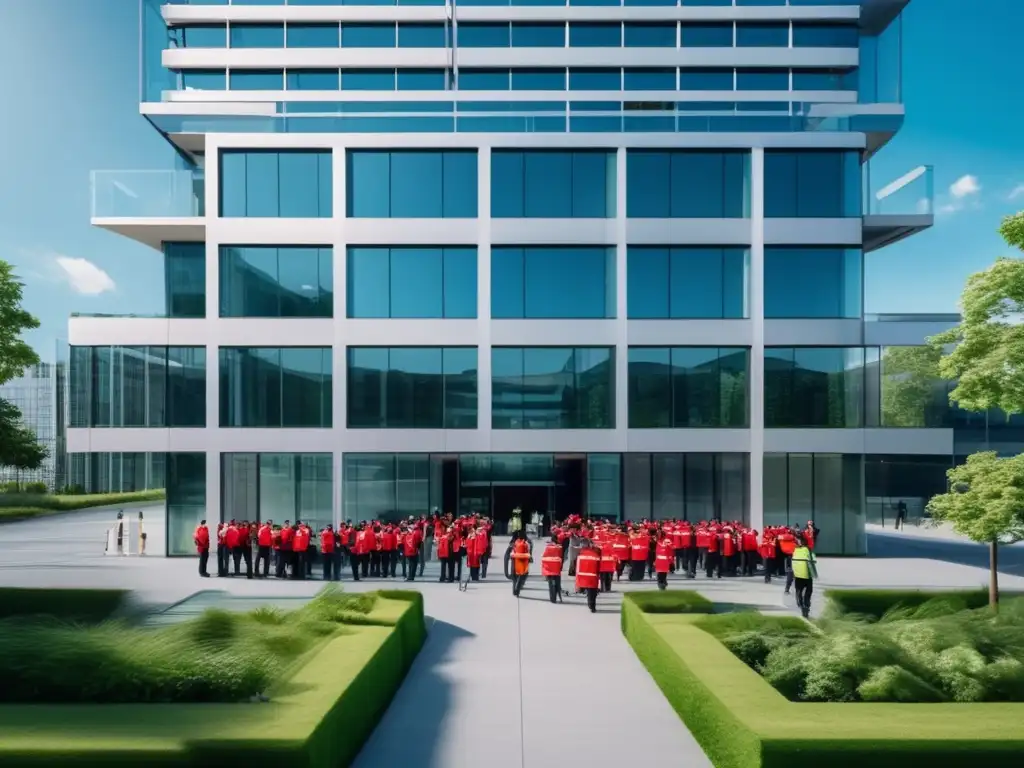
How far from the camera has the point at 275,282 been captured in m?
30.3

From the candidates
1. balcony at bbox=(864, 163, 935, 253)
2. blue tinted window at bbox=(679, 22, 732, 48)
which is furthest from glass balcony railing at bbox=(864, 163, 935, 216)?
blue tinted window at bbox=(679, 22, 732, 48)

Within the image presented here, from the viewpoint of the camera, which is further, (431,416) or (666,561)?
(431,416)

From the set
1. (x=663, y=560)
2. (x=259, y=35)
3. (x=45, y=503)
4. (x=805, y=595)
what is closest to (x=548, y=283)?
(x=663, y=560)

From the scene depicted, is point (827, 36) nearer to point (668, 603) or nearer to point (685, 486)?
point (685, 486)

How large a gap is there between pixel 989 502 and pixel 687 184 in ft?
60.3

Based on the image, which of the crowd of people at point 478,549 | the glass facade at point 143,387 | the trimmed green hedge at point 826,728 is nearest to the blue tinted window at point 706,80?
the crowd of people at point 478,549

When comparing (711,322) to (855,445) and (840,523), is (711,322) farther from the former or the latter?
(840,523)

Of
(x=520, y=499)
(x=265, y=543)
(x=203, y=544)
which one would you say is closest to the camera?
(x=265, y=543)

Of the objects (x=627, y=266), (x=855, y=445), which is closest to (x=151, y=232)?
(x=627, y=266)

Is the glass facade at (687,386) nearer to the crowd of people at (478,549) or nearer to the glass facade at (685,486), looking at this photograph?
the glass facade at (685,486)

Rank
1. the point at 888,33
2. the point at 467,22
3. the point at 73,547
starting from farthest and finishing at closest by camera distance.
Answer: the point at 467,22 < the point at 888,33 < the point at 73,547

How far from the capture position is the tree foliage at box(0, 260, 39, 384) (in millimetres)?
23891

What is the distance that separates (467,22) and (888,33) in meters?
20.5

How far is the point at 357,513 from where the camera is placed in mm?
30359
